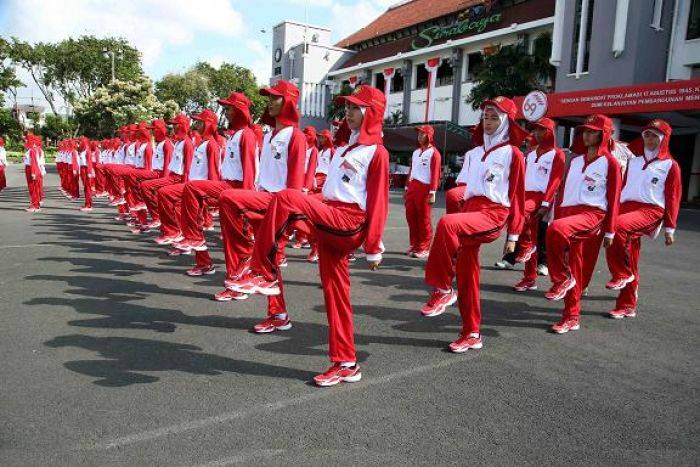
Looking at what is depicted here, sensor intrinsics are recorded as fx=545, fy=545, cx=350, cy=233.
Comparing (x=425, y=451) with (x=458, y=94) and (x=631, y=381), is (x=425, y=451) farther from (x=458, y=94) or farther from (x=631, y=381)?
(x=458, y=94)

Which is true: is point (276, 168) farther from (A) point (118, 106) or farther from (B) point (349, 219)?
(A) point (118, 106)

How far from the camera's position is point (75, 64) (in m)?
46.7

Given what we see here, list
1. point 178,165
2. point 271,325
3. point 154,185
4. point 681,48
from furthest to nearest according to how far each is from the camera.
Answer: point 681,48
point 178,165
point 154,185
point 271,325

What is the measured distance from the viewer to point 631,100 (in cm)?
1764

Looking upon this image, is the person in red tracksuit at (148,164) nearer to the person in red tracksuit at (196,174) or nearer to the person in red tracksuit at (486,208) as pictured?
the person in red tracksuit at (196,174)

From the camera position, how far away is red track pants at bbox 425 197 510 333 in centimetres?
459

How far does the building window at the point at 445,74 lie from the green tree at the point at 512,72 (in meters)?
8.92

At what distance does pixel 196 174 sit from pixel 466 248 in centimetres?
429

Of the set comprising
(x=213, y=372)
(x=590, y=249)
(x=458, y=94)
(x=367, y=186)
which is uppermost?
(x=458, y=94)

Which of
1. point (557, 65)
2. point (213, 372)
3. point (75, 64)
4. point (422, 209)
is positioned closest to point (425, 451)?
point (213, 372)

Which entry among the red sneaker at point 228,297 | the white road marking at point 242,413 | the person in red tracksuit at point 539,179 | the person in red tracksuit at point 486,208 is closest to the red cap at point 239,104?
the red sneaker at point 228,297

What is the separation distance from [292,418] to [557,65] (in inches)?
1036

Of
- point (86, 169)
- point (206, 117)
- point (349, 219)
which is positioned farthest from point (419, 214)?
point (86, 169)

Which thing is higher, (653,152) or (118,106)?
(118,106)
